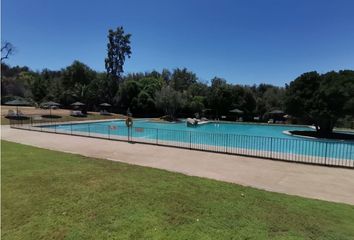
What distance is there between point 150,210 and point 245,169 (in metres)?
5.42

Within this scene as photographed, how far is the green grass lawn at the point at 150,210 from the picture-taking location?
4.02m

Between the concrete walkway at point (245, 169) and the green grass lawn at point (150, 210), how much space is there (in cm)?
116

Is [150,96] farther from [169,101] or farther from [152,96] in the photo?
[169,101]

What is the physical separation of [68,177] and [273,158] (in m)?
8.21

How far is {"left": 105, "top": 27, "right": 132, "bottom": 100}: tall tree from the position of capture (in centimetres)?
4609

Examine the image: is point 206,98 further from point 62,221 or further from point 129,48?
point 62,221

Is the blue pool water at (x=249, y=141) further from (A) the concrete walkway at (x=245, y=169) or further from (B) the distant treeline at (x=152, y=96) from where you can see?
(B) the distant treeline at (x=152, y=96)

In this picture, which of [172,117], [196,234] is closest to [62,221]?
[196,234]

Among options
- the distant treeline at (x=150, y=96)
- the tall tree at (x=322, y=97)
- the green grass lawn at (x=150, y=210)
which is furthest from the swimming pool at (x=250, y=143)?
the distant treeline at (x=150, y=96)

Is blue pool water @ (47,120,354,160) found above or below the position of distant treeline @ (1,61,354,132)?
below

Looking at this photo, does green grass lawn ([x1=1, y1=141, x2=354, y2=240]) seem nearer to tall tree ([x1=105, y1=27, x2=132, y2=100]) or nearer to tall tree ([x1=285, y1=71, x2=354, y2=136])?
tall tree ([x1=285, y1=71, x2=354, y2=136])

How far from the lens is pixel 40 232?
3895 millimetres

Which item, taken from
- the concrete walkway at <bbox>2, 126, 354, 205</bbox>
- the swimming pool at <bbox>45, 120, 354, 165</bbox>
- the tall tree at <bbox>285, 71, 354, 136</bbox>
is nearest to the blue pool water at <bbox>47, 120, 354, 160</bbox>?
the swimming pool at <bbox>45, 120, 354, 165</bbox>

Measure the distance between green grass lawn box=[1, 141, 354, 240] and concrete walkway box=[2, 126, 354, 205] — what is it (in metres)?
1.16
